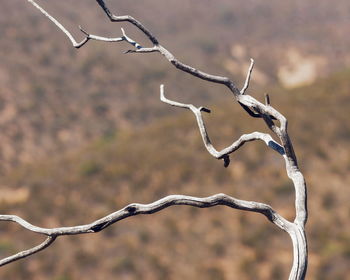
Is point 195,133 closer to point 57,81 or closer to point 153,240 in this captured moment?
point 153,240

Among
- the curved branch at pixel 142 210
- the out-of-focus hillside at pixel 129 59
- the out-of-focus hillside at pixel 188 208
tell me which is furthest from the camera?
the out-of-focus hillside at pixel 129 59

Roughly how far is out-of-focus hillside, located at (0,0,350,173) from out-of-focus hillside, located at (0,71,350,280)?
17.6 meters

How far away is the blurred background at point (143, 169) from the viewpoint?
72.3 ft

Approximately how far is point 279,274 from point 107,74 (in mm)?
49342

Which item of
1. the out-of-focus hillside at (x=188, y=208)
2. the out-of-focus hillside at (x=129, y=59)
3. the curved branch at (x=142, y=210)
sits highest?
the out-of-focus hillside at (x=129, y=59)

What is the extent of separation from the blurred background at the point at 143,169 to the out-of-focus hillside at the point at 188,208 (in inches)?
2.2

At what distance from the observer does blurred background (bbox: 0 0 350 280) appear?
22.0 metres

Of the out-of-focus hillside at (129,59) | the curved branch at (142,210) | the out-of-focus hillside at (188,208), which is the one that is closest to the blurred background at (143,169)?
the out-of-focus hillside at (188,208)

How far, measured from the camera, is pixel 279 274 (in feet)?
66.7

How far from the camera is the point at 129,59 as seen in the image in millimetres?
73188

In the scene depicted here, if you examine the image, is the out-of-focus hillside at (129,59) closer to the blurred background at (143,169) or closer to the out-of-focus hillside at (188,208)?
the blurred background at (143,169)

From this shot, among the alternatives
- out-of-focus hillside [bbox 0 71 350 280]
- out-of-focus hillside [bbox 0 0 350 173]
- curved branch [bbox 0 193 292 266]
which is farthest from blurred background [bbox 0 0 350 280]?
curved branch [bbox 0 193 292 266]

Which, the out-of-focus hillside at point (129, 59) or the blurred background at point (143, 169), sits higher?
the out-of-focus hillside at point (129, 59)

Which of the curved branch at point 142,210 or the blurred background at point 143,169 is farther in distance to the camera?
the blurred background at point 143,169
